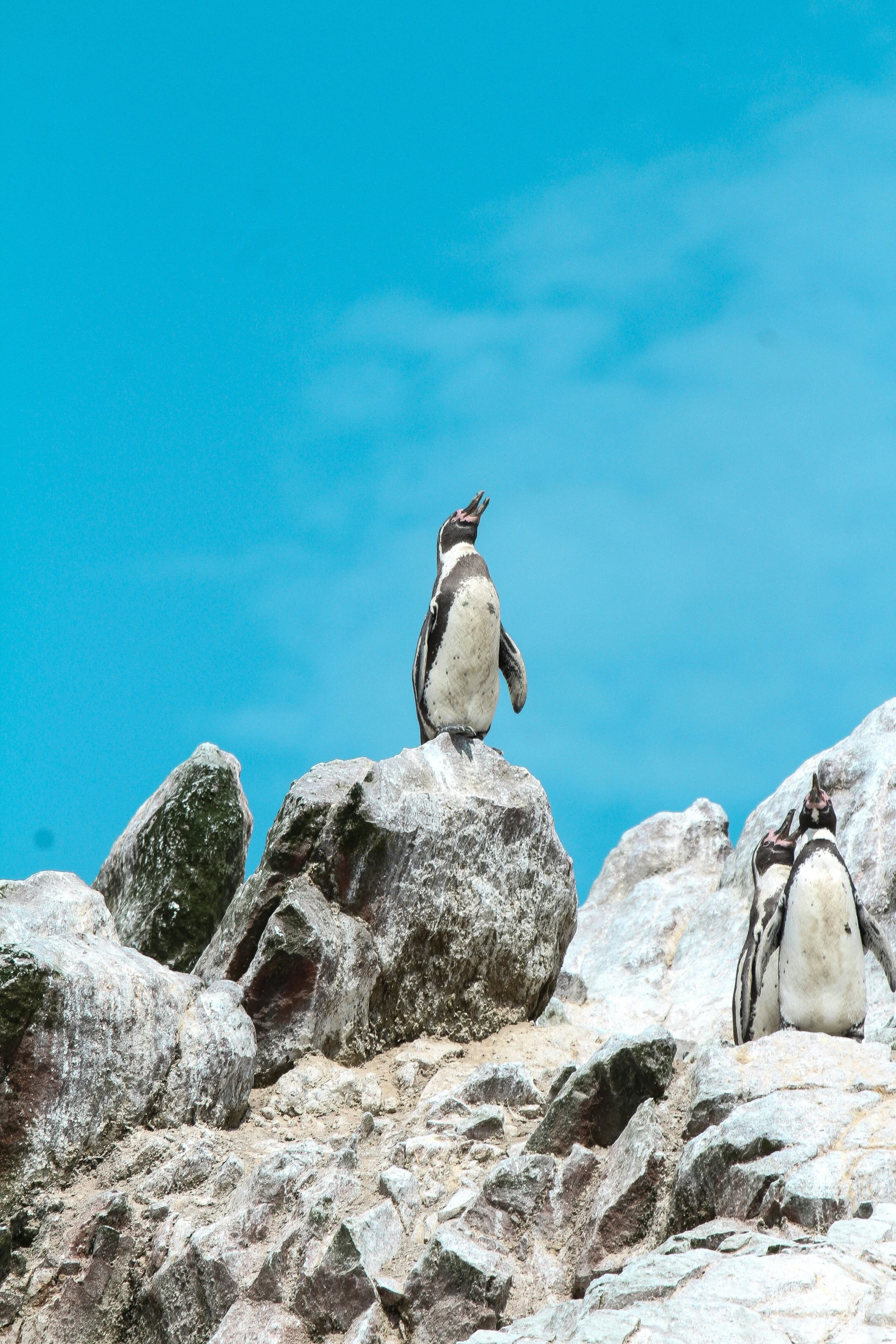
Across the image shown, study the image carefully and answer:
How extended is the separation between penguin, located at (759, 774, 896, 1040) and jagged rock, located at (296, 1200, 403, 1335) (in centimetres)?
382

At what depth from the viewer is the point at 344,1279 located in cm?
643

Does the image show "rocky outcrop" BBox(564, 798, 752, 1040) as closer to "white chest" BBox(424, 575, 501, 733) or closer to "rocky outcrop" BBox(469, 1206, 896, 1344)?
"white chest" BBox(424, 575, 501, 733)

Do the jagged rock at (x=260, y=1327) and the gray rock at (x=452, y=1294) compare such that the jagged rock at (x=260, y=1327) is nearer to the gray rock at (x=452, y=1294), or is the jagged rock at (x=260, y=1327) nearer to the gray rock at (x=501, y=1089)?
the gray rock at (x=452, y=1294)

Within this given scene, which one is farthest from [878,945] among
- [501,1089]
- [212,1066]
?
[212,1066]

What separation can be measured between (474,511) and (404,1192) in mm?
6563

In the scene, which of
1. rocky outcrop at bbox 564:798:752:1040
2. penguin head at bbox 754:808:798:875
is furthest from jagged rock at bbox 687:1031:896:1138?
rocky outcrop at bbox 564:798:752:1040

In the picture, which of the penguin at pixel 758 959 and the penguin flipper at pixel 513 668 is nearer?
the penguin at pixel 758 959

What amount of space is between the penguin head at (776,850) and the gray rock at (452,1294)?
19.5ft

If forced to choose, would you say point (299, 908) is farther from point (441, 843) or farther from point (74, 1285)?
point (74, 1285)

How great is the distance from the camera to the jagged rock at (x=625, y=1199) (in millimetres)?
6496

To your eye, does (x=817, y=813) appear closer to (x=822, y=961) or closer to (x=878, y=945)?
(x=878, y=945)

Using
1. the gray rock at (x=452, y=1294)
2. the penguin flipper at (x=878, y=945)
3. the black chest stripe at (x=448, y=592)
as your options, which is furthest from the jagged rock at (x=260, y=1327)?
the black chest stripe at (x=448, y=592)

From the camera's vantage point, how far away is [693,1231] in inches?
235

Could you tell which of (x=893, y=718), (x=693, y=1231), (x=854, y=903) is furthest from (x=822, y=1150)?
(x=893, y=718)
